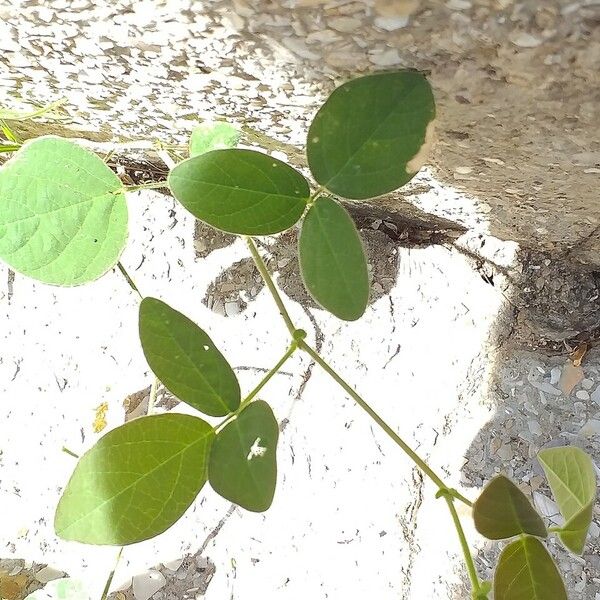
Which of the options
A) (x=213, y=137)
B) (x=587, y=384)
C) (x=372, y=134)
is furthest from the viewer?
(x=587, y=384)

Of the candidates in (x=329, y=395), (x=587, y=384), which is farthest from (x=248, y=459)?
(x=587, y=384)

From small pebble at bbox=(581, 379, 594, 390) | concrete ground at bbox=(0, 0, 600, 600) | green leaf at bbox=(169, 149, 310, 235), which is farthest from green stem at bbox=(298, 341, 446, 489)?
small pebble at bbox=(581, 379, 594, 390)

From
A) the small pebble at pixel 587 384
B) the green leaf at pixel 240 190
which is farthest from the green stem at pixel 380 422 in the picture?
the small pebble at pixel 587 384

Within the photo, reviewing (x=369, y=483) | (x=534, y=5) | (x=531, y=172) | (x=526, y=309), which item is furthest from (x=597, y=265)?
(x=534, y=5)

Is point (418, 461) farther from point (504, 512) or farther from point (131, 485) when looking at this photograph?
point (131, 485)

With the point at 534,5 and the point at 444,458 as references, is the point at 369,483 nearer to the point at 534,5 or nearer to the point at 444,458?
the point at 444,458

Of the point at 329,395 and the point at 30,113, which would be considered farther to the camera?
the point at 329,395

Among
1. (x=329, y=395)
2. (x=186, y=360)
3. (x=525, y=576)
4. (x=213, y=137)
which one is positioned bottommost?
(x=329, y=395)
